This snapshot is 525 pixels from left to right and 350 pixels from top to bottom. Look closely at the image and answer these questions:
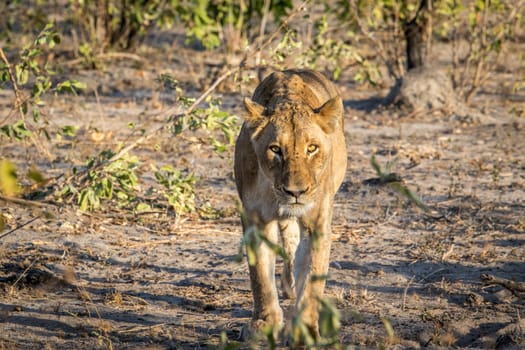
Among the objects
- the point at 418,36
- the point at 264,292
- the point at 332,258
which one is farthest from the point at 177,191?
the point at 418,36

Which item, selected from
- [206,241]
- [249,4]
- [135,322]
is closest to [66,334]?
[135,322]

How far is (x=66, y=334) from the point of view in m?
4.80

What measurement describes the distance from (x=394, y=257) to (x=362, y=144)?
10.7 ft

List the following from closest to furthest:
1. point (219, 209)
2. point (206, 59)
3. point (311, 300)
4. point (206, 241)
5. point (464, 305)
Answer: point (311, 300) < point (464, 305) < point (206, 241) < point (219, 209) < point (206, 59)

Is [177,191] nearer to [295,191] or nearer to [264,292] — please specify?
[264,292]

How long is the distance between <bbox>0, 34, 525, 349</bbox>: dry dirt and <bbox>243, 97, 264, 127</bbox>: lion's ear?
1.13 m

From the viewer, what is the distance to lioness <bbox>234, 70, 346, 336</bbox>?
440cm

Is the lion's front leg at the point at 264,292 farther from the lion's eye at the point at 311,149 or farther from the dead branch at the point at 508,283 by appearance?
the dead branch at the point at 508,283

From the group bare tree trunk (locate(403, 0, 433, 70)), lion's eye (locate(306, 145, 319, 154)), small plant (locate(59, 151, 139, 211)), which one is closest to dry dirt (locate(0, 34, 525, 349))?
small plant (locate(59, 151, 139, 211))

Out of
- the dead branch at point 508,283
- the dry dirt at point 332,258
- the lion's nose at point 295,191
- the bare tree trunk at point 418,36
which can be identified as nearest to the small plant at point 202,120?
the dry dirt at point 332,258

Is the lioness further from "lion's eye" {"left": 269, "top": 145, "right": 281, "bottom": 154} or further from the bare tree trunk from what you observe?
the bare tree trunk

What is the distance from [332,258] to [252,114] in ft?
6.56

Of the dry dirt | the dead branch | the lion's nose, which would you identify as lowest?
the dry dirt

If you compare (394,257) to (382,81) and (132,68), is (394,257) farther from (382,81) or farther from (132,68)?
(132,68)
